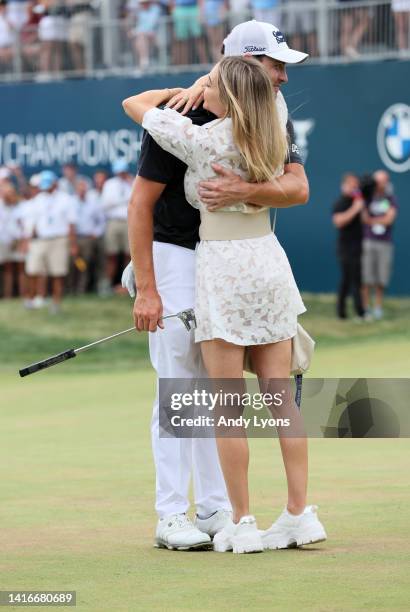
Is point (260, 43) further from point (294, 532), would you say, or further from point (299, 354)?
point (294, 532)

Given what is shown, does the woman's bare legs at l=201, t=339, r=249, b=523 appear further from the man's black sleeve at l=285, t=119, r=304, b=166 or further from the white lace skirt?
the man's black sleeve at l=285, t=119, r=304, b=166

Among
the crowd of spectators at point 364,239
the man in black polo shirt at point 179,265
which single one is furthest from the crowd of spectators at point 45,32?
the man in black polo shirt at point 179,265

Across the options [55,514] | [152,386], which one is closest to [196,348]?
[55,514]

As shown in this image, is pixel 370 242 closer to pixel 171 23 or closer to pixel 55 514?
pixel 171 23

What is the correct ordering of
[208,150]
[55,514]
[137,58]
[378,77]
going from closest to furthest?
[208,150] < [55,514] < [378,77] < [137,58]

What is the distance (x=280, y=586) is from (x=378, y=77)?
63.0ft

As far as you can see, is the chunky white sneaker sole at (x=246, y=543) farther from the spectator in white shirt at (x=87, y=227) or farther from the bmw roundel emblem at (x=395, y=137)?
the spectator in white shirt at (x=87, y=227)

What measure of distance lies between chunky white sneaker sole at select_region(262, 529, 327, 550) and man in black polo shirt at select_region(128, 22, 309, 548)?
0.29 meters

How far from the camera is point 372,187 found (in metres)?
22.0

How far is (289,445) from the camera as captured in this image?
603cm

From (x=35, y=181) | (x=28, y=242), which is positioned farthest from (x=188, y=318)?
(x=35, y=181)

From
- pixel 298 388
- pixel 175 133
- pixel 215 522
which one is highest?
pixel 175 133

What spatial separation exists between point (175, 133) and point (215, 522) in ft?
5.54

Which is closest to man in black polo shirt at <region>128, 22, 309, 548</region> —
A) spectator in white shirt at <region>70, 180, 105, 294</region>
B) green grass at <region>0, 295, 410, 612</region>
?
green grass at <region>0, 295, 410, 612</region>
